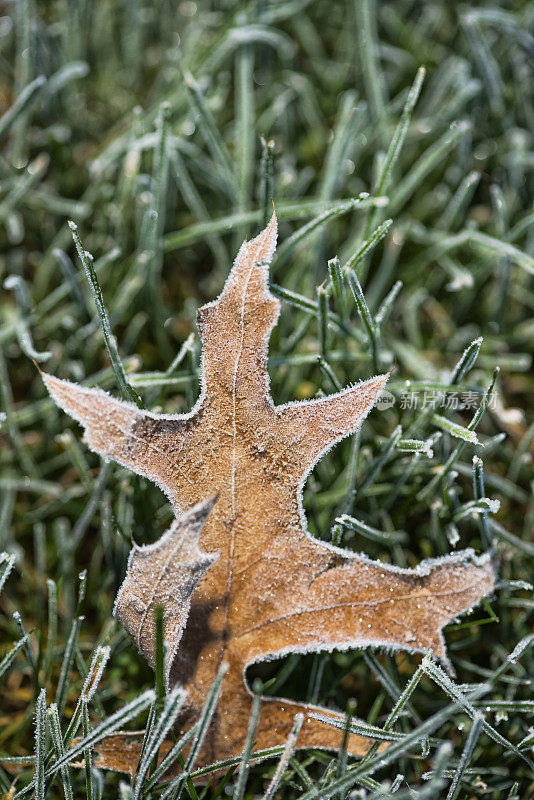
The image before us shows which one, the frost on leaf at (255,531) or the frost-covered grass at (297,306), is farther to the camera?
the frost-covered grass at (297,306)

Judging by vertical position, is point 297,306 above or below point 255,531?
above

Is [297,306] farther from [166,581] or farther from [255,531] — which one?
[166,581]

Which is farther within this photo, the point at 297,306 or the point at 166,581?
the point at 297,306

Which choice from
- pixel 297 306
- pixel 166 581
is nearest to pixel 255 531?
pixel 166 581

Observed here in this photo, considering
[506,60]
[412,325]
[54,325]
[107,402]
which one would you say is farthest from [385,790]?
[506,60]

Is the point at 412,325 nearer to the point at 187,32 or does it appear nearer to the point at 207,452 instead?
the point at 207,452
